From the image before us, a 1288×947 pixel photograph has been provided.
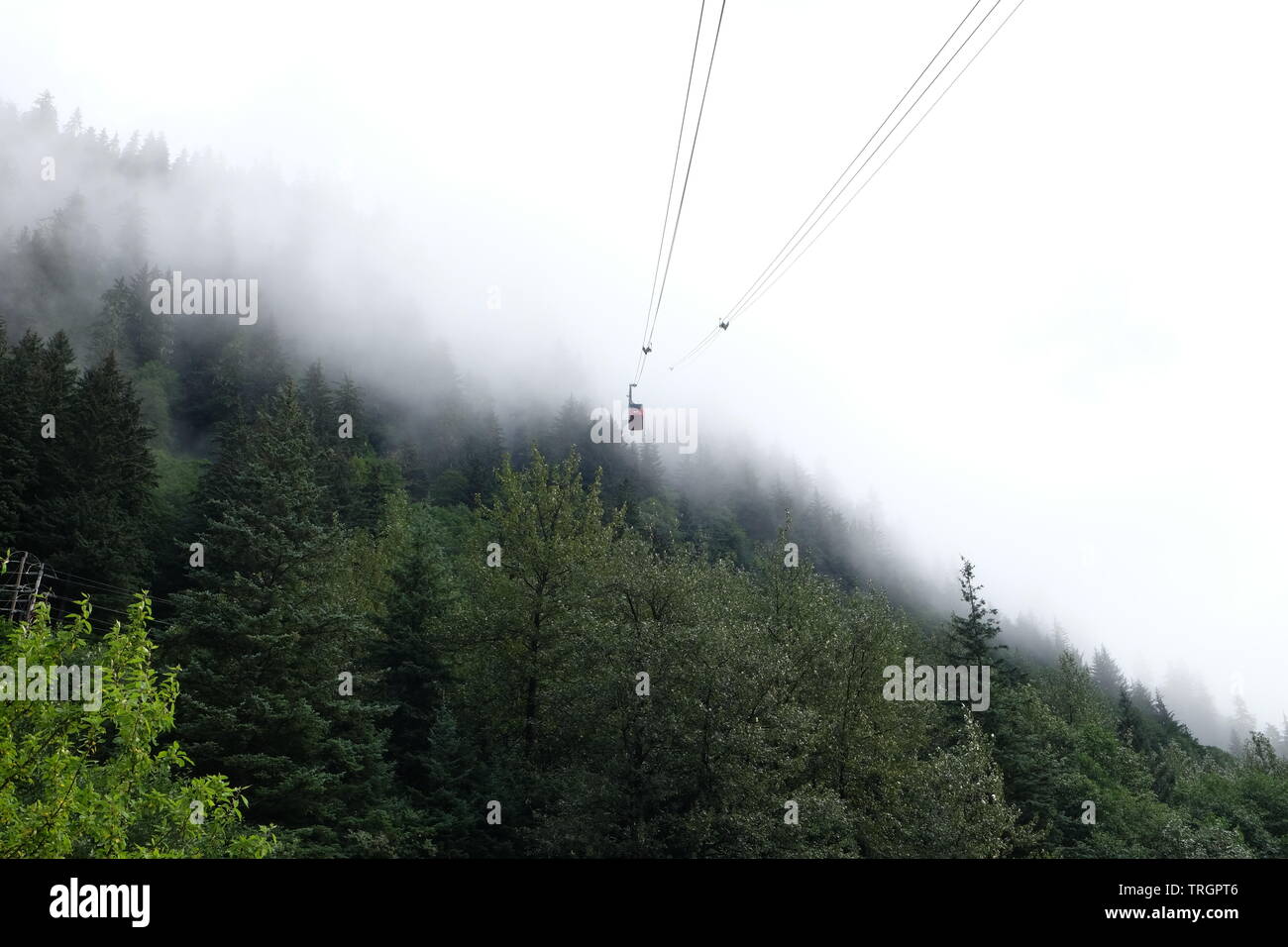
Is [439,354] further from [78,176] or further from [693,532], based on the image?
[78,176]

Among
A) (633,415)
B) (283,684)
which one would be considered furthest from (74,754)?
(633,415)

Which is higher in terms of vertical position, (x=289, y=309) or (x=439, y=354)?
(x=289, y=309)

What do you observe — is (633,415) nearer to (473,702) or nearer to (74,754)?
(473,702)

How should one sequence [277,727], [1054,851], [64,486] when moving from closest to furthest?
[277,727], [1054,851], [64,486]

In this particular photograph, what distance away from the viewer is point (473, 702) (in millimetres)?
33719

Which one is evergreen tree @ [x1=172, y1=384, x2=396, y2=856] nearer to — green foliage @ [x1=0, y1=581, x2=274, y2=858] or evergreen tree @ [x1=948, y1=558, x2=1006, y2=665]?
green foliage @ [x1=0, y1=581, x2=274, y2=858]

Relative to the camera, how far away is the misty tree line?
13.8 meters

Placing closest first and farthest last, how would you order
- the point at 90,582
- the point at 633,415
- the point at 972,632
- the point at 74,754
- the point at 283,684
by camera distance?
the point at 74,754 < the point at 283,684 < the point at 633,415 < the point at 90,582 < the point at 972,632

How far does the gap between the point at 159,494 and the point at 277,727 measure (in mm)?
43475

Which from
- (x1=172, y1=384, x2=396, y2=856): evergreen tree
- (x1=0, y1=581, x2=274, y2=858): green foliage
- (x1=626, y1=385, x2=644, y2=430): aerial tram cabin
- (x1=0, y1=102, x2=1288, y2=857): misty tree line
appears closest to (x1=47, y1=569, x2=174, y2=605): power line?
(x1=0, y1=102, x2=1288, y2=857): misty tree line

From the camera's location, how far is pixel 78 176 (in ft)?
564

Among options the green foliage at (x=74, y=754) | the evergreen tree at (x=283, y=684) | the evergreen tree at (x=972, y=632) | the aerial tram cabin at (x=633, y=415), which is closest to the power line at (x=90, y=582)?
the evergreen tree at (x=283, y=684)
